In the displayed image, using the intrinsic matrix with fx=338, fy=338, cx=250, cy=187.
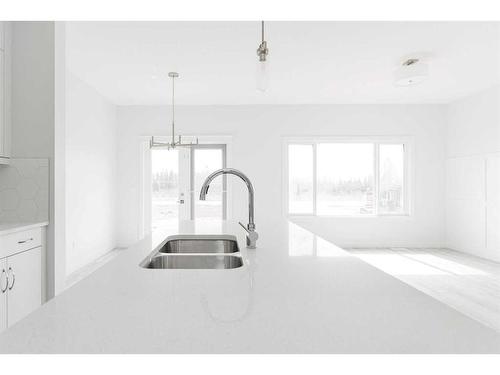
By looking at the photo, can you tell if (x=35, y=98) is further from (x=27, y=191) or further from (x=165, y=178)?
(x=165, y=178)

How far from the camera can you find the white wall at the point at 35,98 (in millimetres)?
2328

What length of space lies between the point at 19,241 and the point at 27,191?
47cm

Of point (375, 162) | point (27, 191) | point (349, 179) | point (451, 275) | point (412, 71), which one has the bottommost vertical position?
point (451, 275)

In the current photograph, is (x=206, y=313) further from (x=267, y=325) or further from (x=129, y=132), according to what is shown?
(x=129, y=132)

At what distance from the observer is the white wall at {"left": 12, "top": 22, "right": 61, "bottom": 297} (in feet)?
7.64

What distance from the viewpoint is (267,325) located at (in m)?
0.59

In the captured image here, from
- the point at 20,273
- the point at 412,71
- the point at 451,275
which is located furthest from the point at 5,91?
the point at 451,275

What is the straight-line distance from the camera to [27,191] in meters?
2.37

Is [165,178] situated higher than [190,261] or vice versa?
[165,178]

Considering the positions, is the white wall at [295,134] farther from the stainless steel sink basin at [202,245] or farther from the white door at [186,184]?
the stainless steel sink basin at [202,245]

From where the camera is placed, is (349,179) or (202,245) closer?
(202,245)

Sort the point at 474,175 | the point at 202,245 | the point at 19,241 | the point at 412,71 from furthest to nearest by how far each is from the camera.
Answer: the point at 474,175 → the point at 412,71 → the point at 19,241 → the point at 202,245

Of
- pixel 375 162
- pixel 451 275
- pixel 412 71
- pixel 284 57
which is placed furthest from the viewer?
pixel 375 162
